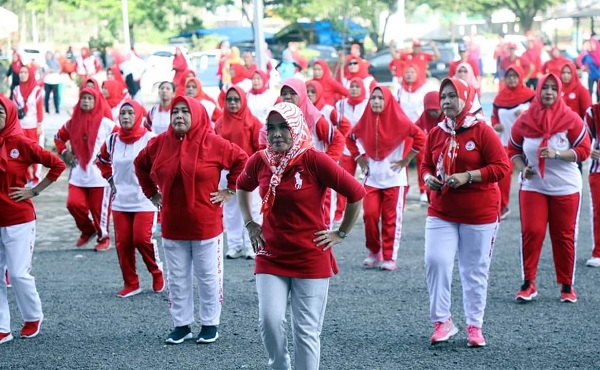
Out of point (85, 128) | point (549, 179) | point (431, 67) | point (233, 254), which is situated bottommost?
point (431, 67)

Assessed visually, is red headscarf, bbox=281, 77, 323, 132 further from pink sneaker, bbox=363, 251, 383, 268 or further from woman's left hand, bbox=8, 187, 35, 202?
woman's left hand, bbox=8, 187, 35, 202

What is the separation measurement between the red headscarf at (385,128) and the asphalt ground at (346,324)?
1222mm

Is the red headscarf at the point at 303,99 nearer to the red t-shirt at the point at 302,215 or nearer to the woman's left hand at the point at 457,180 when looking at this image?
the woman's left hand at the point at 457,180

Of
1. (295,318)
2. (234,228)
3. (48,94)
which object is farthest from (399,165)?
(48,94)

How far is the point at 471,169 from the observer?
7051 millimetres

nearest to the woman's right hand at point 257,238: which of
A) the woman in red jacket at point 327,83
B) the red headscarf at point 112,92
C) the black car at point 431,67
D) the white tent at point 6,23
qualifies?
the red headscarf at point 112,92

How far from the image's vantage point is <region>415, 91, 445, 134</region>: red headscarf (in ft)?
33.9

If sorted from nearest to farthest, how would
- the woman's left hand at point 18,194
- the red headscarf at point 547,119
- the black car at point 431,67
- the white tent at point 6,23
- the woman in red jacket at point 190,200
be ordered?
the woman in red jacket at point 190,200, the woman's left hand at point 18,194, the red headscarf at point 547,119, the white tent at point 6,23, the black car at point 431,67

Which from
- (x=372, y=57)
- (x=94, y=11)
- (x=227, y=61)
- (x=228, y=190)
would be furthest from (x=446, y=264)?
(x=94, y=11)

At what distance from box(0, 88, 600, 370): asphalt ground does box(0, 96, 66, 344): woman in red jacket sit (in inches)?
10.3

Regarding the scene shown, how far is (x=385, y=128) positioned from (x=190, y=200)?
3.64 meters

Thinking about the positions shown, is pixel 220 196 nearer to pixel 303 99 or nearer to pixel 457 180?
Result: pixel 457 180

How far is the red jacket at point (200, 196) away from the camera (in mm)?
7293

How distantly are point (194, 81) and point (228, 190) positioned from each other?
20.8 ft
